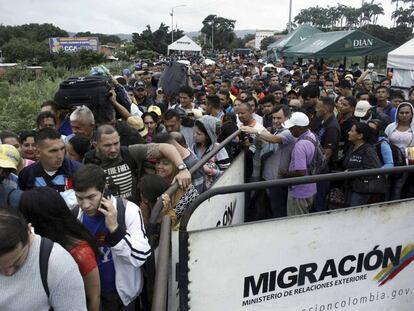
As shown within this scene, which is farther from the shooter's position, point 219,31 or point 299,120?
point 219,31

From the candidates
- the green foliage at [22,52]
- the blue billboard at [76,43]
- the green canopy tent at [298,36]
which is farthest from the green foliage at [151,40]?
the green canopy tent at [298,36]

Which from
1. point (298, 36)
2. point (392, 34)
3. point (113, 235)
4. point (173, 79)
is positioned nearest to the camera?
point (113, 235)

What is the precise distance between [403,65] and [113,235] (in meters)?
11.6

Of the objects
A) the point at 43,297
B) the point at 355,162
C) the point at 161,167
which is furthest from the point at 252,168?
the point at 43,297

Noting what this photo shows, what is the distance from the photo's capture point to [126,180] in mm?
3268

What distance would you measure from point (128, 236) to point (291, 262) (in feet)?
3.18

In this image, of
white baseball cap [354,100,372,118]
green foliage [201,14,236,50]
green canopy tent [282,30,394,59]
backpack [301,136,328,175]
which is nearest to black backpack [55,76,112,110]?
backpack [301,136,328,175]

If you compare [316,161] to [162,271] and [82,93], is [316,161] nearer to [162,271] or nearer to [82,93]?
[82,93]

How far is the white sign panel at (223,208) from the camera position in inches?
103

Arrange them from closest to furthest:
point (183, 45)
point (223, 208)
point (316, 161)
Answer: point (223, 208)
point (316, 161)
point (183, 45)

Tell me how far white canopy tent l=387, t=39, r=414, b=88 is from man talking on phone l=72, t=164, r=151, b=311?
36.4ft

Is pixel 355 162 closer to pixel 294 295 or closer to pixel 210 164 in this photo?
pixel 210 164

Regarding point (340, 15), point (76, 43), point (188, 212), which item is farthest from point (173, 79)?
point (340, 15)

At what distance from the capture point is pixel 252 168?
4645mm
